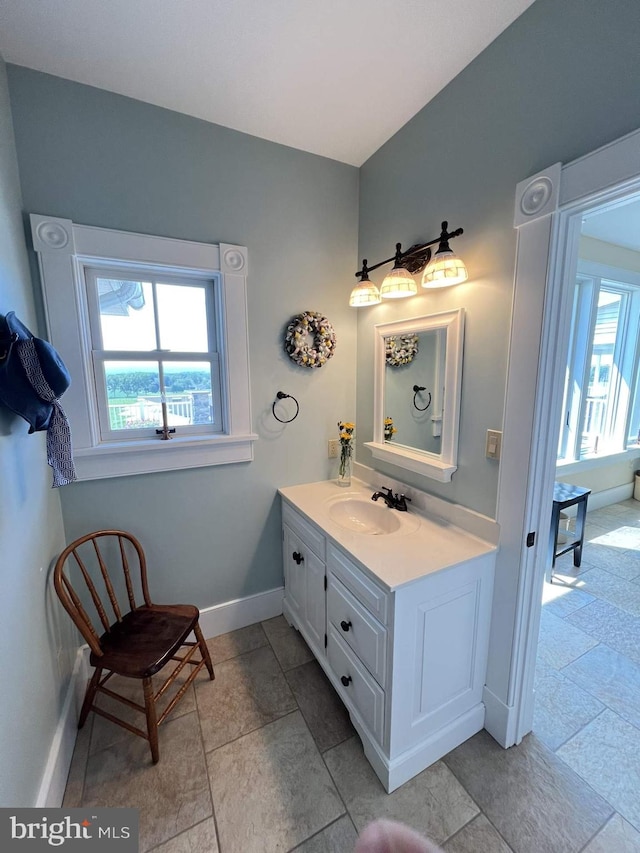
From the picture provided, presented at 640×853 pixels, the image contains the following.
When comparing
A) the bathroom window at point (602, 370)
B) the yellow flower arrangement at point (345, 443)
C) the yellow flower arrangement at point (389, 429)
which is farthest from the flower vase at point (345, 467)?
the bathroom window at point (602, 370)

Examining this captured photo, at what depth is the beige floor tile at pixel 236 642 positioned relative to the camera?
1925 millimetres

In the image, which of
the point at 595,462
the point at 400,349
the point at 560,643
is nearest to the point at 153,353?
the point at 400,349

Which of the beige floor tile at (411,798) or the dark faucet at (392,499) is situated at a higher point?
the dark faucet at (392,499)

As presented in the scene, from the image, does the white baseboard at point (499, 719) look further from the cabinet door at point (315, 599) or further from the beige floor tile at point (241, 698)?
the beige floor tile at point (241, 698)

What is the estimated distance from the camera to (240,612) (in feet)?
6.88

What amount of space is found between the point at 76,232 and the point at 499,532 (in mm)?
2178

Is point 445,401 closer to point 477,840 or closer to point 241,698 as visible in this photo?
point 477,840

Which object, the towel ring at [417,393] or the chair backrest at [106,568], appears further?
the towel ring at [417,393]

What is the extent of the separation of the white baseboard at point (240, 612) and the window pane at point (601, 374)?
10.8 ft

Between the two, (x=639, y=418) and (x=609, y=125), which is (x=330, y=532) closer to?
(x=609, y=125)

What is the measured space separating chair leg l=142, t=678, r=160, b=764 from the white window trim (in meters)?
0.91

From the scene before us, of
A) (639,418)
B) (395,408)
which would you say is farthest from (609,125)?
(639,418)

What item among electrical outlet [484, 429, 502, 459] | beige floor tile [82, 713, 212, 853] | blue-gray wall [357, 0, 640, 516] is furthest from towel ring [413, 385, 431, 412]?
beige floor tile [82, 713, 212, 853]

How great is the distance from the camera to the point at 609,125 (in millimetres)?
985
